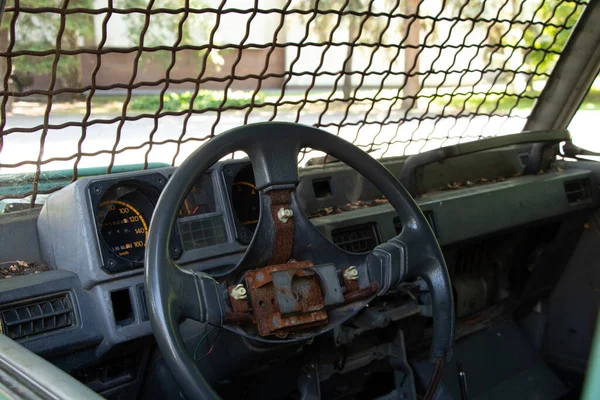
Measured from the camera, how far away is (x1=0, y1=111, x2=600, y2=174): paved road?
89.4 inches

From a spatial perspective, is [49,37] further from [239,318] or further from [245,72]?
[239,318]

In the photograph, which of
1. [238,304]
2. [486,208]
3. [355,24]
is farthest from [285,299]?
[355,24]

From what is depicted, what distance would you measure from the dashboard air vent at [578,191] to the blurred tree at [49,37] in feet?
7.40

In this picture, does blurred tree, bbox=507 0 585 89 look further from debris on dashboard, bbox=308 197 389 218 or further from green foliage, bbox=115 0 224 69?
green foliage, bbox=115 0 224 69

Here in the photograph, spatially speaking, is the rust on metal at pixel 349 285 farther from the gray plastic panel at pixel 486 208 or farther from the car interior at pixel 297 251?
the gray plastic panel at pixel 486 208

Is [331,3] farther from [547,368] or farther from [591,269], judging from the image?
[547,368]

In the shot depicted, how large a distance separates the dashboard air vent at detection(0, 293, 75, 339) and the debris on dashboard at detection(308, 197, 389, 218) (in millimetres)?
1068

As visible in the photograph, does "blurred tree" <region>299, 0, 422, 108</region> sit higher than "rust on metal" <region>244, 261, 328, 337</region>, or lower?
higher

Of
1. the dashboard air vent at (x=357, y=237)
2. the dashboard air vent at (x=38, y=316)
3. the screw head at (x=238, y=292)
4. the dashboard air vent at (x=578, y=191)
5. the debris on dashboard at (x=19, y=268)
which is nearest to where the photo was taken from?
the screw head at (x=238, y=292)

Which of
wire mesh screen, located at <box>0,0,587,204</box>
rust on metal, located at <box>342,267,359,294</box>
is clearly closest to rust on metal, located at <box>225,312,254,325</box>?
rust on metal, located at <box>342,267,359,294</box>

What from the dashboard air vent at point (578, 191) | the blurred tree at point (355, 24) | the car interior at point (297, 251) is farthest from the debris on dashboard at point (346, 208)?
the dashboard air vent at point (578, 191)

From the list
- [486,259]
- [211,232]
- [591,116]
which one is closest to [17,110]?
[211,232]

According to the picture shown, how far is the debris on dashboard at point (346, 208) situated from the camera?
2769 mm

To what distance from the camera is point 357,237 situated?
256 cm
